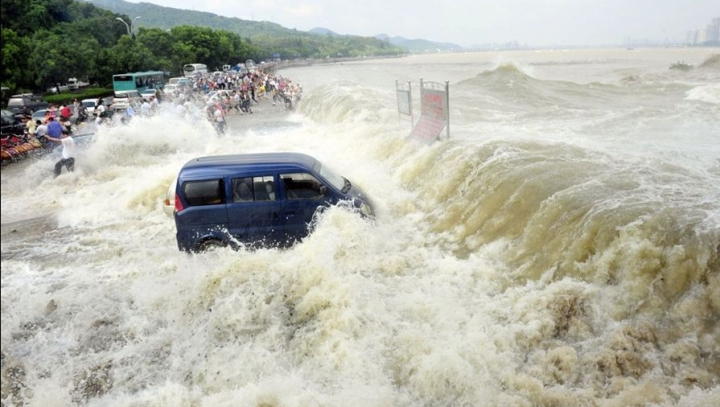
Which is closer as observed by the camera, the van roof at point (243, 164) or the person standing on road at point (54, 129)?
the van roof at point (243, 164)

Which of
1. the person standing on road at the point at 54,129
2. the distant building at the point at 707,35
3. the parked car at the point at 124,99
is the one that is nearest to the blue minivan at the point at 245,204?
the distant building at the point at 707,35

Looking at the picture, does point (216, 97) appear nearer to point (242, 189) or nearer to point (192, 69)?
point (192, 69)

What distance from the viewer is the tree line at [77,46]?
278 cm

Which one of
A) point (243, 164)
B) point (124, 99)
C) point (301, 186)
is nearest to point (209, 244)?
point (243, 164)

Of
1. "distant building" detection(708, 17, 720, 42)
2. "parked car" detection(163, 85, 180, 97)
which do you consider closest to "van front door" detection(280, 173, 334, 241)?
"distant building" detection(708, 17, 720, 42)

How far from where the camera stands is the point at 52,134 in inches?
503

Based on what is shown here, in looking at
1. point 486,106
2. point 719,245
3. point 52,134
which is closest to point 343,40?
point 486,106

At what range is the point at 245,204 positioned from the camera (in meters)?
8.00

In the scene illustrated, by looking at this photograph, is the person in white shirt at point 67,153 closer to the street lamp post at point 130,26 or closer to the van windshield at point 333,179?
the street lamp post at point 130,26

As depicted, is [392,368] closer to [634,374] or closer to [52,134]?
[634,374]

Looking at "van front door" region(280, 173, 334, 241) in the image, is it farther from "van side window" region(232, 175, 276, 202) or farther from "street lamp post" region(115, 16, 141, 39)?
"street lamp post" region(115, 16, 141, 39)

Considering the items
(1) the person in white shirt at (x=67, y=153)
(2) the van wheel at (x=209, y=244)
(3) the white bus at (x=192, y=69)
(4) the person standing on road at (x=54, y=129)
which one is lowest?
(2) the van wheel at (x=209, y=244)

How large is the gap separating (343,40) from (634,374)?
13067 cm

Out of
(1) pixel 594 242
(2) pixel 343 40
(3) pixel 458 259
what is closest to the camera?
(1) pixel 594 242
